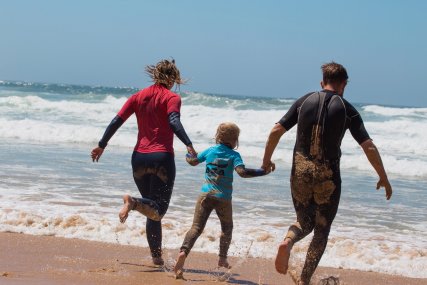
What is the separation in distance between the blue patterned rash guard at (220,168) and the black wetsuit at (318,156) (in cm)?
77

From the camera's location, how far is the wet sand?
5.41 meters

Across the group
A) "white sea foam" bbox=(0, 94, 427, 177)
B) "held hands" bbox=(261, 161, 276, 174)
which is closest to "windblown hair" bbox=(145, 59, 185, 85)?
"held hands" bbox=(261, 161, 276, 174)

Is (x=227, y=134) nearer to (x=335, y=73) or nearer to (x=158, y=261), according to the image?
(x=335, y=73)

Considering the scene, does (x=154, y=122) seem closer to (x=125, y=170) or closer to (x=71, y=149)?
(x=125, y=170)

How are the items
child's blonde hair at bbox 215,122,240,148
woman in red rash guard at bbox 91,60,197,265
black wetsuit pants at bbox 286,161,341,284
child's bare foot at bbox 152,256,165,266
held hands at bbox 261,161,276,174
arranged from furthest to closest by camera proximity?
child's bare foot at bbox 152,256,165,266 → woman in red rash guard at bbox 91,60,197,265 → child's blonde hair at bbox 215,122,240,148 → held hands at bbox 261,161,276,174 → black wetsuit pants at bbox 286,161,341,284

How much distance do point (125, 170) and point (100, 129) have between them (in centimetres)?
1046

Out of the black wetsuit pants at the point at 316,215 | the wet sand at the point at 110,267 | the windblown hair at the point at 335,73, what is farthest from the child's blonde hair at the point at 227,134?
the wet sand at the point at 110,267

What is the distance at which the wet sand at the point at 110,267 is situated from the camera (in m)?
5.41

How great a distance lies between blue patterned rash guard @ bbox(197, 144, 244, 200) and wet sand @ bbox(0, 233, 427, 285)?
Result: 2.36 ft

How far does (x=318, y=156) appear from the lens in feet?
16.0

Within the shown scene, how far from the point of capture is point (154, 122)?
5.88 metres

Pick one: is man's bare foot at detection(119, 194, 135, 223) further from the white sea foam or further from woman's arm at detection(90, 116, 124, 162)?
the white sea foam

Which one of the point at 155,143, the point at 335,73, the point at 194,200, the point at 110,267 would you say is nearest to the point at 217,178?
the point at 155,143

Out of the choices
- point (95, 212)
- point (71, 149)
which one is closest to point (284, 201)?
point (95, 212)
